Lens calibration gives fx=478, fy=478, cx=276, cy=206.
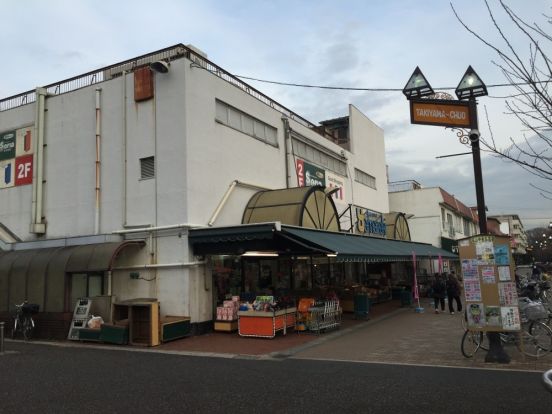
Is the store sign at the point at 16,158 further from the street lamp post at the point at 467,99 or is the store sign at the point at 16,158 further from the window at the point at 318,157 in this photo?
the street lamp post at the point at 467,99

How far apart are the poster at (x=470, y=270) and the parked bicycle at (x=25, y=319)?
12.6 m

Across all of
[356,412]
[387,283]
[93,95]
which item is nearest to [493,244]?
[356,412]

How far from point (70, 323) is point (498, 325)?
12.0 metres

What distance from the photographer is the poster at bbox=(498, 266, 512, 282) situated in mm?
9445

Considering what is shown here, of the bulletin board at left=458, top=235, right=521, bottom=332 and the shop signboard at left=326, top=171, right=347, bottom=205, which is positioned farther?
the shop signboard at left=326, top=171, right=347, bottom=205

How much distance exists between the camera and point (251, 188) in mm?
18438

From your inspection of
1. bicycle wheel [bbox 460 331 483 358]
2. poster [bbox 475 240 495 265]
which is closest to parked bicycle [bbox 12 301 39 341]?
bicycle wheel [bbox 460 331 483 358]

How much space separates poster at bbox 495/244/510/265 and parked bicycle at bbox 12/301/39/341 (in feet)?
43.6

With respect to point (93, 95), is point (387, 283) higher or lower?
lower

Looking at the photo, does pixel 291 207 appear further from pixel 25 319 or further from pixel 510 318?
pixel 25 319

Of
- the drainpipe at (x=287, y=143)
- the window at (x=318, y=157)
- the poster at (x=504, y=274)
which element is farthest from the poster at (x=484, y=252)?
the window at (x=318, y=157)

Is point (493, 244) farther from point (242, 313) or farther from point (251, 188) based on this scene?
point (251, 188)

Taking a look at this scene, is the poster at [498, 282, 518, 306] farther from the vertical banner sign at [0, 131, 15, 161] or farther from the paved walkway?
the vertical banner sign at [0, 131, 15, 161]

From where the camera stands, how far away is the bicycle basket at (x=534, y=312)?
32.7 feet
